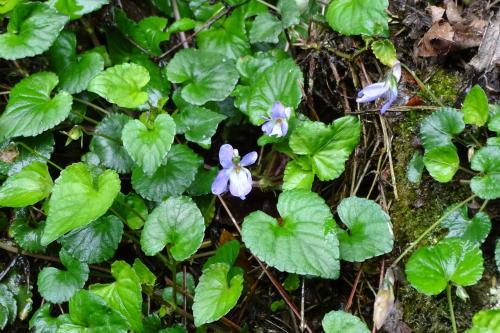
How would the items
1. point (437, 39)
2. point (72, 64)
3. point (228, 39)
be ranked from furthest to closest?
point (228, 39), point (72, 64), point (437, 39)

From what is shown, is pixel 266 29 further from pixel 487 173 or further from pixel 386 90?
pixel 487 173

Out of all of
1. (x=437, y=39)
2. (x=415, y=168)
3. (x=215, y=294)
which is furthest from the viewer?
(x=437, y=39)

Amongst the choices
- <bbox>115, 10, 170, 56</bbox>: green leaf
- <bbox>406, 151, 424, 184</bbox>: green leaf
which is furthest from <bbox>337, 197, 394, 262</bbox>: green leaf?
<bbox>115, 10, 170, 56</bbox>: green leaf

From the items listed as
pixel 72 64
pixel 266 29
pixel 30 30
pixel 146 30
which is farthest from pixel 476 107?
pixel 30 30

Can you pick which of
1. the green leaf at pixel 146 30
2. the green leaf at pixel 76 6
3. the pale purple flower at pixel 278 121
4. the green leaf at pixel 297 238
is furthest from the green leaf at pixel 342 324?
the green leaf at pixel 76 6

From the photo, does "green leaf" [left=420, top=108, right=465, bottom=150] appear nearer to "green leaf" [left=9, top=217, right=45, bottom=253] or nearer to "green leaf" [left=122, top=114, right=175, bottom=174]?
"green leaf" [left=122, top=114, right=175, bottom=174]
